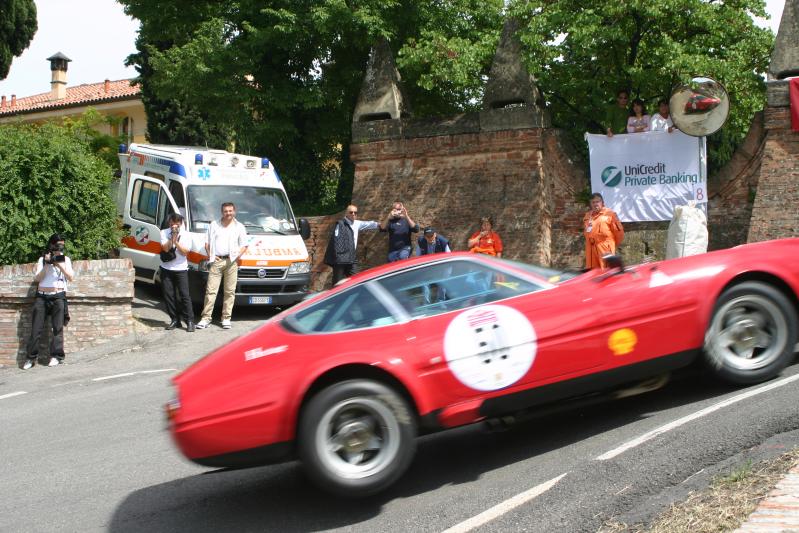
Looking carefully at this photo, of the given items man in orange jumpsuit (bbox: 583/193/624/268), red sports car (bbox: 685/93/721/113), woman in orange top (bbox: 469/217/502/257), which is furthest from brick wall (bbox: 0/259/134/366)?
red sports car (bbox: 685/93/721/113)

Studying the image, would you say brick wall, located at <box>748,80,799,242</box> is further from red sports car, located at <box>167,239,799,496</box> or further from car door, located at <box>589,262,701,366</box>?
car door, located at <box>589,262,701,366</box>

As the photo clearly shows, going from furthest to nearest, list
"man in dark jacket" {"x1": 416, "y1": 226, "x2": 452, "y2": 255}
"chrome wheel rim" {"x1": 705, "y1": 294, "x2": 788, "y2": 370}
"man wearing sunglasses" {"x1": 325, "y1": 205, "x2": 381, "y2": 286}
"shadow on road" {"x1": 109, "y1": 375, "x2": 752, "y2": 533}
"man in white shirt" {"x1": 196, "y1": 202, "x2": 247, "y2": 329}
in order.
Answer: "man wearing sunglasses" {"x1": 325, "y1": 205, "x2": 381, "y2": 286}, "man in dark jacket" {"x1": 416, "y1": 226, "x2": 452, "y2": 255}, "man in white shirt" {"x1": 196, "y1": 202, "x2": 247, "y2": 329}, "chrome wheel rim" {"x1": 705, "y1": 294, "x2": 788, "y2": 370}, "shadow on road" {"x1": 109, "y1": 375, "x2": 752, "y2": 533}

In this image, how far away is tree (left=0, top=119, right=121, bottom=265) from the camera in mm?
14086

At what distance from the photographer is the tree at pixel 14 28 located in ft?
97.1

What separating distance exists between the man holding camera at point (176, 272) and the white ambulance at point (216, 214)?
0.42 meters

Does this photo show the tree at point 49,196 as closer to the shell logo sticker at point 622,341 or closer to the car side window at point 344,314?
the car side window at point 344,314

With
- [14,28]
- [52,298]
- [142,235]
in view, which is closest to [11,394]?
[52,298]

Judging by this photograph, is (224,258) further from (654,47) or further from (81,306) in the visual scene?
(654,47)

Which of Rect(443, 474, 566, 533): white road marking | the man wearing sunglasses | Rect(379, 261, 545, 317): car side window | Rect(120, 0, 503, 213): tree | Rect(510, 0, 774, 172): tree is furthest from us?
Rect(120, 0, 503, 213): tree

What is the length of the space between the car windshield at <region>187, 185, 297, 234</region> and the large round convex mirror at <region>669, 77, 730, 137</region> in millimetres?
7072

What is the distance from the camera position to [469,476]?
5.66 meters

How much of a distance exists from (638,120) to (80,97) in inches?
1891

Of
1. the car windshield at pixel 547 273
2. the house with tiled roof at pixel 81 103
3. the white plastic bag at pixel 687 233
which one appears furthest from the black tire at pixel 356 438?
the house with tiled roof at pixel 81 103

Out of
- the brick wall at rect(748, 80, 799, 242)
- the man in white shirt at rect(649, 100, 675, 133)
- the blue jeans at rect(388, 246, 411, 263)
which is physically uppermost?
the man in white shirt at rect(649, 100, 675, 133)
